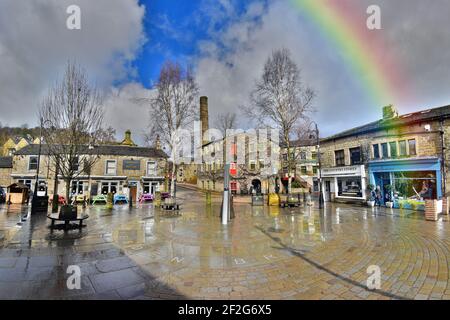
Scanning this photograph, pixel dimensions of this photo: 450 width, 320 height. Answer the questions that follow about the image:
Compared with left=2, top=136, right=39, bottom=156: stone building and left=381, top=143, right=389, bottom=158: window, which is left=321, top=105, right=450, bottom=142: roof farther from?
left=2, top=136, right=39, bottom=156: stone building

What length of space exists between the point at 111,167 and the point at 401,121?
3028 centimetres

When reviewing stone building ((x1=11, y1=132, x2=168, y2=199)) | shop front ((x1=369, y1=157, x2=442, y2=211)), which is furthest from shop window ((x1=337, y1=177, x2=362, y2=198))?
stone building ((x1=11, y1=132, x2=168, y2=199))

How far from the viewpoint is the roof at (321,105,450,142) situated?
14398mm

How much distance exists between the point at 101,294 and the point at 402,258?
6837 mm

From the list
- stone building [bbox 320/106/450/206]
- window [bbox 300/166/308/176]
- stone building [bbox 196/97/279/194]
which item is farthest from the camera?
window [bbox 300/166/308/176]

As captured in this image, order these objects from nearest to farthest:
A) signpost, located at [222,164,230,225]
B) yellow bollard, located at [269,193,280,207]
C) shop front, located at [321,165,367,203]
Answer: signpost, located at [222,164,230,225]
yellow bollard, located at [269,193,280,207]
shop front, located at [321,165,367,203]

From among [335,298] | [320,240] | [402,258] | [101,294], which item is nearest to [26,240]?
[101,294]

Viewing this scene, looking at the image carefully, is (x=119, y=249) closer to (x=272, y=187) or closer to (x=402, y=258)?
(x=402, y=258)

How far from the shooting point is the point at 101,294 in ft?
12.4

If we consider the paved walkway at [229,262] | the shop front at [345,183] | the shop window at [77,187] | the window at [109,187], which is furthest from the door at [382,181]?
the shop window at [77,187]

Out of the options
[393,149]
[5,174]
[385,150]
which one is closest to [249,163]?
[385,150]

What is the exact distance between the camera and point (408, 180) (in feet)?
51.9

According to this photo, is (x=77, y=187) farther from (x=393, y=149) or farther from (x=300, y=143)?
(x=393, y=149)

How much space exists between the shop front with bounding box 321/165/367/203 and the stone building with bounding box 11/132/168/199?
762 inches
